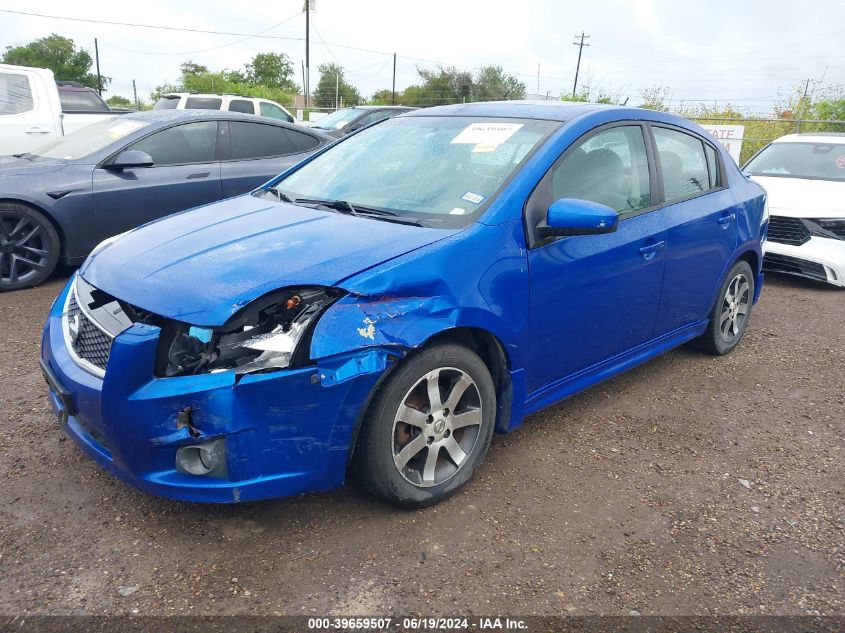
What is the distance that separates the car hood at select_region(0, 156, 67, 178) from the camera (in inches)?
225

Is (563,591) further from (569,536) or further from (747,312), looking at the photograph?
(747,312)

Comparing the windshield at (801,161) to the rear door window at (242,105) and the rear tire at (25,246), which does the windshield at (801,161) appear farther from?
the rear door window at (242,105)

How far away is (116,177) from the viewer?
5.90 m

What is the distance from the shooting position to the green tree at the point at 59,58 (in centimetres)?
6006

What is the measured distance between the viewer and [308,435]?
8.11 feet

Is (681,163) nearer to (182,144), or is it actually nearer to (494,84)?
(182,144)

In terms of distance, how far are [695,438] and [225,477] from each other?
2.49 m

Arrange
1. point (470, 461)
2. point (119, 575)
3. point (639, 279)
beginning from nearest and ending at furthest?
1. point (119, 575)
2. point (470, 461)
3. point (639, 279)

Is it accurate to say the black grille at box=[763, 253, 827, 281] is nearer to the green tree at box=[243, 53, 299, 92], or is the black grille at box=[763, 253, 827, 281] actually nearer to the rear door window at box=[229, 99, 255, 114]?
the rear door window at box=[229, 99, 255, 114]

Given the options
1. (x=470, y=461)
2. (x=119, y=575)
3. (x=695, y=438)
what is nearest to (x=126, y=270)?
(x=119, y=575)

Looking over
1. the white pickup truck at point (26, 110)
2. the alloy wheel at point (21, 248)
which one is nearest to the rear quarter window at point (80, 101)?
the white pickup truck at point (26, 110)

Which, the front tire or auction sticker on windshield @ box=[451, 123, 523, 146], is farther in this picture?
auction sticker on windshield @ box=[451, 123, 523, 146]

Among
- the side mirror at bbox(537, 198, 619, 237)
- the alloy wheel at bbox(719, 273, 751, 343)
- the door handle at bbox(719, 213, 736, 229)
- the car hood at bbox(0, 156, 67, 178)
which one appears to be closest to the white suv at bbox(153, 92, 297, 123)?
the car hood at bbox(0, 156, 67, 178)

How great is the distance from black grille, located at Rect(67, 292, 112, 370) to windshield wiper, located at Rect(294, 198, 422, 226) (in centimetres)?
119
